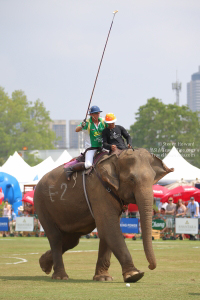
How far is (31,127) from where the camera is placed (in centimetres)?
10450

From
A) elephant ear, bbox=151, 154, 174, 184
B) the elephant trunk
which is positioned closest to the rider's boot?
elephant ear, bbox=151, 154, 174, 184

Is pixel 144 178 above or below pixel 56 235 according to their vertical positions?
above

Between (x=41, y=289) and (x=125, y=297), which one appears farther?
(x=41, y=289)

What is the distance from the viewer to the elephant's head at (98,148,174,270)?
13.5 m

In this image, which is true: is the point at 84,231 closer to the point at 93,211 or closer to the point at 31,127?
the point at 93,211

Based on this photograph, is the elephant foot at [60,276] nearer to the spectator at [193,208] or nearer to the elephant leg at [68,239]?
the elephant leg at [68,239]

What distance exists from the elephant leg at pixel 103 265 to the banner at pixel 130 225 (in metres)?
18.0

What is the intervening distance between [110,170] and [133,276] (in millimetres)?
2228

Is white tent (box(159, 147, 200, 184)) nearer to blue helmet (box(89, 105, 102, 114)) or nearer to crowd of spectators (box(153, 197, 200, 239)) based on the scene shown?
crowd of spectators (box(153, 197, 200, 239))

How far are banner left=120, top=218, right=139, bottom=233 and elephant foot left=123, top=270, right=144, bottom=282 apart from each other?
1944 centimetres

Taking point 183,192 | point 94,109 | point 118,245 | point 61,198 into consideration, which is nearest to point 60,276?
point 61,198

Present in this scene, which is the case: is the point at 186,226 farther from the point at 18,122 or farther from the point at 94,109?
the point at 18,122

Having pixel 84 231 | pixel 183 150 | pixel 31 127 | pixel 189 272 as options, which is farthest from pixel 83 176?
pixel 31 127

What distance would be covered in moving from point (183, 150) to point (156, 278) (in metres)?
68.3
